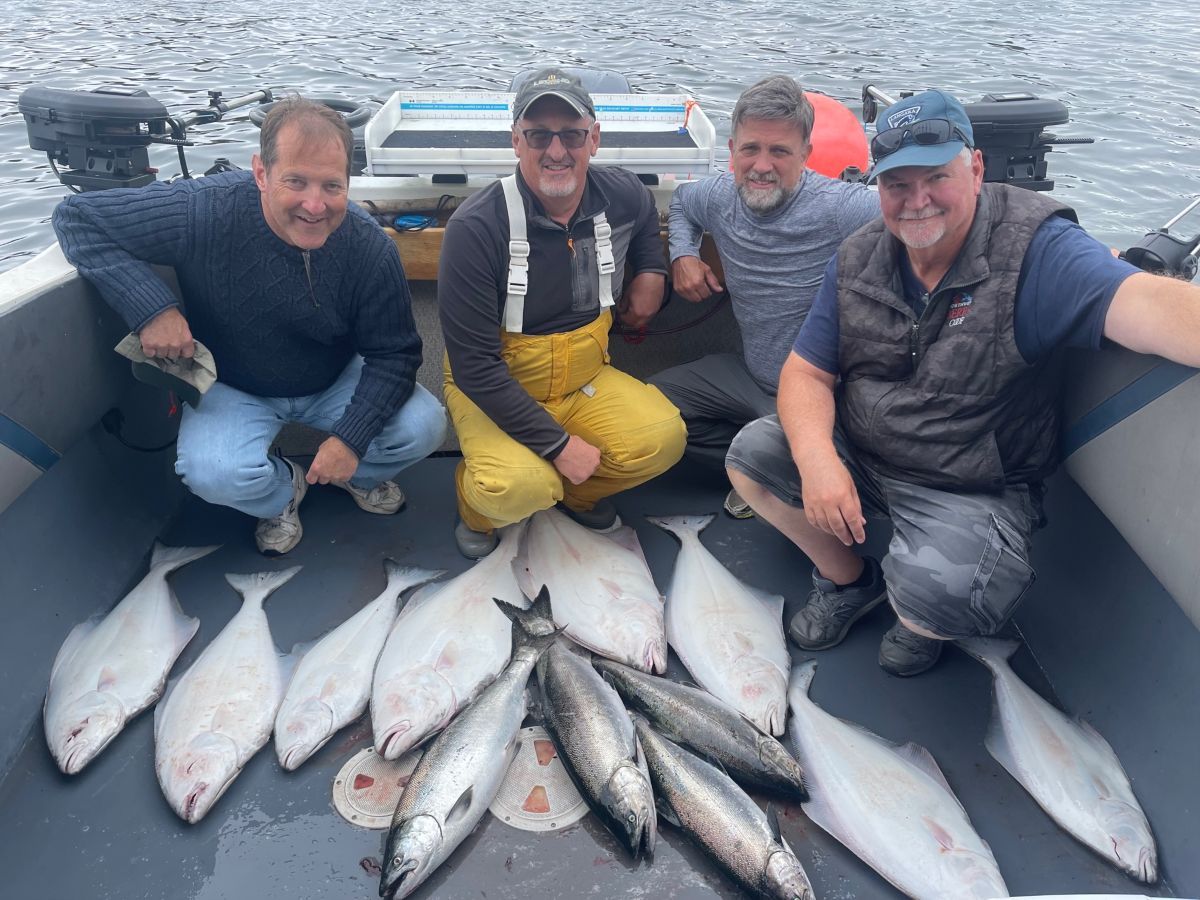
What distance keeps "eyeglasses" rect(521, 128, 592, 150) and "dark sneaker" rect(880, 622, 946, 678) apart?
1.93 m

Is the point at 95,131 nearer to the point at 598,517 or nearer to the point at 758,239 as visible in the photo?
the point at 598,517

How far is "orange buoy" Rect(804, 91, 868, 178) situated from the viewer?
165 inches

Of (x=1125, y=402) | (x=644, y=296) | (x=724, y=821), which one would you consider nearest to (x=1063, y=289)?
(x=1125, y=402)

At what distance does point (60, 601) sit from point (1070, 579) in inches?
127

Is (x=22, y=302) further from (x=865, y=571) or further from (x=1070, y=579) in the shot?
(x=1070, y=579)

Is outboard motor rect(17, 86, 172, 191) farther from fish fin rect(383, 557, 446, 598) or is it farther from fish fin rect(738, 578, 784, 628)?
fish fin rect(738, 578, 784, 628)

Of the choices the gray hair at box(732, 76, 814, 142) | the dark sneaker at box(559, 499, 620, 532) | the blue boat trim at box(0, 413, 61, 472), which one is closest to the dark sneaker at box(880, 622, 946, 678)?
the dark sneaker at box(559, 499, 620, 532)

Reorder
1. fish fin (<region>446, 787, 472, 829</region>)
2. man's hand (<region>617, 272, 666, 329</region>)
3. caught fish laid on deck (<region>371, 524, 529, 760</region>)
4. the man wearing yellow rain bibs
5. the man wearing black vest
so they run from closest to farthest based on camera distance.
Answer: fish fin (<region>446, 787, 472, 829</region>) → the man wearing black vest → caught fish laid on deck (<region>371, 524, 529, 760</region>) → the man wearing yellow rain bibs → man's hand (<region>617, 272, 666, 329</region>)

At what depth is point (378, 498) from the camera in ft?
11.6

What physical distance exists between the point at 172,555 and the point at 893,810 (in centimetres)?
257

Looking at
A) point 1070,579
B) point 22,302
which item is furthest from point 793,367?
point 22,302

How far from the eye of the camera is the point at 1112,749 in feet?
8.00

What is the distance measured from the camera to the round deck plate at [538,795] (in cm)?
233

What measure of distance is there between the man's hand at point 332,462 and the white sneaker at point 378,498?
400mm
